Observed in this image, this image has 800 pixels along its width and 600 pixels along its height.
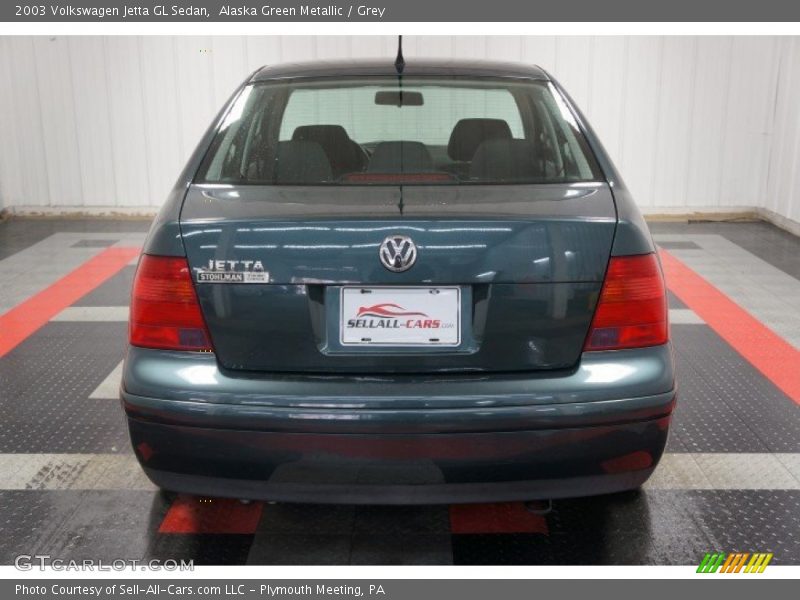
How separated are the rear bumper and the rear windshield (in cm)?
62

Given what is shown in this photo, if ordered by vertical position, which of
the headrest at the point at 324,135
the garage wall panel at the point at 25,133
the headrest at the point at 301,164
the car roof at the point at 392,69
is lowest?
the garage wall panel at the point at 25,133

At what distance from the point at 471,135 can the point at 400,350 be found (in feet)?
3.62

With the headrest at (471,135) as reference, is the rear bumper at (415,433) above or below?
below

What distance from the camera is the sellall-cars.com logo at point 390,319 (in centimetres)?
202

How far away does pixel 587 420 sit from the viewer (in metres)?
2.03

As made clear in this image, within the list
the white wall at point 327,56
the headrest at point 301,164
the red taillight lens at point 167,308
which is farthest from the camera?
the white wall at point 327,56

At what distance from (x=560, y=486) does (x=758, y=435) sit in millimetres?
1465

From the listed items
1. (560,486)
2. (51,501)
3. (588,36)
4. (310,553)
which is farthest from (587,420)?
(588,36)

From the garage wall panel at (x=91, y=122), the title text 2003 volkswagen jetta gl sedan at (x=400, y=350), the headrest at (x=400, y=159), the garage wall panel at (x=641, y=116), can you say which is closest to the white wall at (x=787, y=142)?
the garage wall panel at (x=641, y=116)

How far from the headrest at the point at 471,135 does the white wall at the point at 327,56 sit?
5393 millimetres

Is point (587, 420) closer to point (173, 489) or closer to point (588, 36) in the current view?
point (173, 489)

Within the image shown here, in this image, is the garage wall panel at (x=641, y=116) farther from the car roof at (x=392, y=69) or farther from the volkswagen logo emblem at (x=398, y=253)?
the volkswagen logo emblem at (x=398, y=253)

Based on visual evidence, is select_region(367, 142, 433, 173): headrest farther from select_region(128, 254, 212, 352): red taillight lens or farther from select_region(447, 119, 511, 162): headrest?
select_region(128, 254, 212, 352): red taillight lens

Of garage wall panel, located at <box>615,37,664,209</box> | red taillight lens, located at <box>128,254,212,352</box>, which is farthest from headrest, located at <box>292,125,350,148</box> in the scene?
garage wall panel, located at <box>615,37,664,209</box>
